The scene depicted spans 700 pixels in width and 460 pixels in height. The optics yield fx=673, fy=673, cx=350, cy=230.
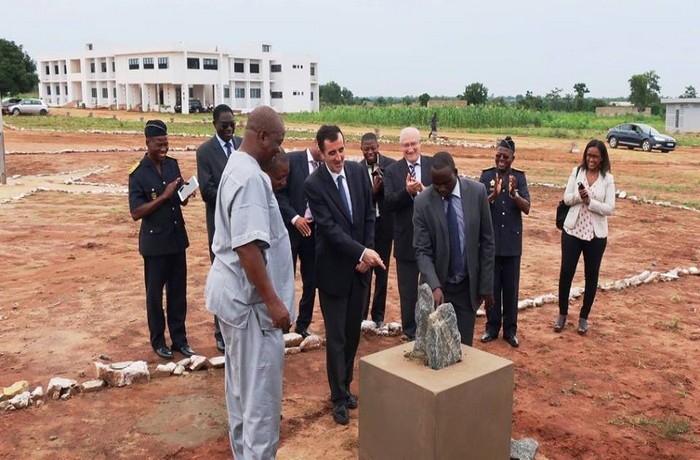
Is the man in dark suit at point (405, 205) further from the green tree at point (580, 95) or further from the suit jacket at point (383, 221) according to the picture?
the green tree at point (580, 95)

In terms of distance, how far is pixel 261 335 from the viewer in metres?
3.62

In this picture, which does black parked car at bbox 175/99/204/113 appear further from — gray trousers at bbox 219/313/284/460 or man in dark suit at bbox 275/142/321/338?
gray trousers at bbox 219/313/284/460

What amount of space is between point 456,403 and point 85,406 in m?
2.94

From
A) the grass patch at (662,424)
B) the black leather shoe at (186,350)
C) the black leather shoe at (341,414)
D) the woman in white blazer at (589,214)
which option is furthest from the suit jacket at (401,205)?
the grass patch at (662,424)

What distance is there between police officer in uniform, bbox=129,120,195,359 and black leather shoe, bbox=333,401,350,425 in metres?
1.75

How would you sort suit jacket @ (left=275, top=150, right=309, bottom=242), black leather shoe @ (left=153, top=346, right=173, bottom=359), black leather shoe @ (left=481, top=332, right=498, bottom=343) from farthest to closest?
1. black leather shoe @ (left=481, top=332, right=498, bottom=343)
2. suit jacket @ (left=275, top=150, right=309, bottom=242)
3. black leather shoe @ (left=153, top=346, right=173, bottom=359)

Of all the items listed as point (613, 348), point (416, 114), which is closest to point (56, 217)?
point (613, 348)

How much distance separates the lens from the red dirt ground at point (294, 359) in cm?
461

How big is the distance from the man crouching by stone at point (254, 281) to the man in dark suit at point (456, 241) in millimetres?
1399

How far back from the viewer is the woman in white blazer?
6.63 metres

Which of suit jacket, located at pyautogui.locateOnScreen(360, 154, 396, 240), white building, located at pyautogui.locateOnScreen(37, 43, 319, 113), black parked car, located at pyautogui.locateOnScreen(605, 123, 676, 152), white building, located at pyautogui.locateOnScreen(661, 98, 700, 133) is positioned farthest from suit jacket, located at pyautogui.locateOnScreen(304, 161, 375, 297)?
white building, located at pyautogui.locateOnScreen(37, 43, 319, 113)

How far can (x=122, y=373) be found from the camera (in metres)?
5.38

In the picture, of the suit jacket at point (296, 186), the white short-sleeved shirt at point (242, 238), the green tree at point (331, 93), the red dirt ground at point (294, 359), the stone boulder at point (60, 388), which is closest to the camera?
the white short-sleeved shirt at point (242, 238)

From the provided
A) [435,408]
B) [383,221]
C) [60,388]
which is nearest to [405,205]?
[383,221]
